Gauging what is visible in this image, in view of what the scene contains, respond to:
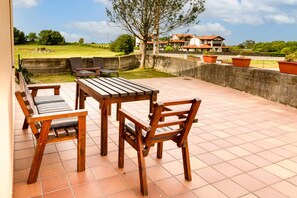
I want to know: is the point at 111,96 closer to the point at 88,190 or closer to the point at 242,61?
the point at 88,190

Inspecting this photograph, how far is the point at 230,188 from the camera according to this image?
2.41 m

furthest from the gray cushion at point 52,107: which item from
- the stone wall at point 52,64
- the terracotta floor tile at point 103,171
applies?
the stone wall at point 52,64

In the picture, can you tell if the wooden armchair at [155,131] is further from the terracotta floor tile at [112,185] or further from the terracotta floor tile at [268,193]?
the terracotta floor tile at [268,193]

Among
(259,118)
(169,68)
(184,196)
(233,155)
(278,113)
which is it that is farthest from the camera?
(169,68)

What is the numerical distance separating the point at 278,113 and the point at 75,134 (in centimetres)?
429

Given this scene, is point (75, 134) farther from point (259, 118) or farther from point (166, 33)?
point (166, 33)

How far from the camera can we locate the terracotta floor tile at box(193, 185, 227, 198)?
89.4 inches

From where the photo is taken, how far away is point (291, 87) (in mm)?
5629

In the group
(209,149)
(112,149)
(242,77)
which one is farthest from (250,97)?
(112,149)

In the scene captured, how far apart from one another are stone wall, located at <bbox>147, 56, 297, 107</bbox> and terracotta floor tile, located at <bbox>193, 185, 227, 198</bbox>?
4.19 meters

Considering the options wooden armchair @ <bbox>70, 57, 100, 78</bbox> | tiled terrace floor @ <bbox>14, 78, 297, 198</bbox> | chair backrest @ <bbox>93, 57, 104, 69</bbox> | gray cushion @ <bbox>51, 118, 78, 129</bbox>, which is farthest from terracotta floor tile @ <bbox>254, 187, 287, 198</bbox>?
chair backrest @ <bbox>93, 57, 104, 69</bbox>

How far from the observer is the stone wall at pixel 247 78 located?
18.8 feet

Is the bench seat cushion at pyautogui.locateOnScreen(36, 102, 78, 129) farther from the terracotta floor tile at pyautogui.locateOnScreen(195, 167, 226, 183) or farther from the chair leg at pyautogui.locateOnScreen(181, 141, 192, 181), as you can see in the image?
the terracotta floor tile at pyautogui.locateOnScreen(195, 167, 226, 183)

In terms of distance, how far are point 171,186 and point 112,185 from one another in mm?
578
